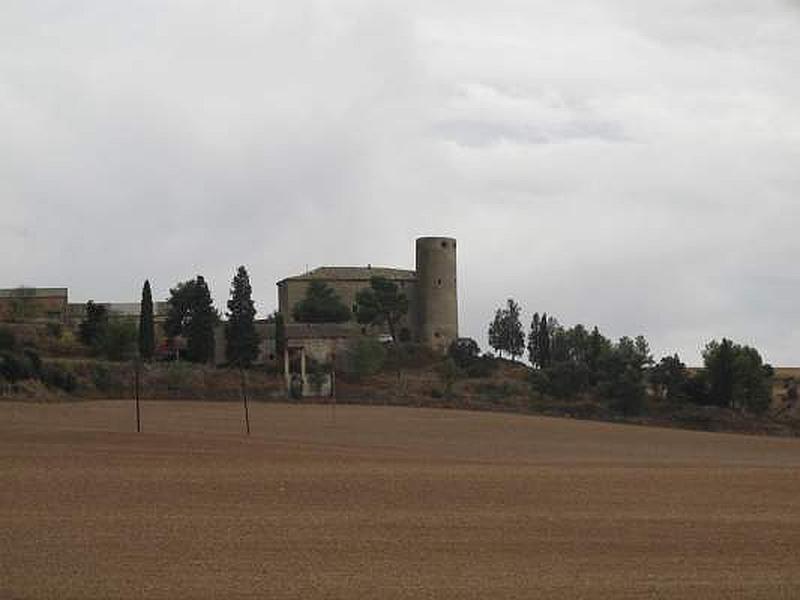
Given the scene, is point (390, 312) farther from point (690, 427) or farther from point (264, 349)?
point (690, 427)

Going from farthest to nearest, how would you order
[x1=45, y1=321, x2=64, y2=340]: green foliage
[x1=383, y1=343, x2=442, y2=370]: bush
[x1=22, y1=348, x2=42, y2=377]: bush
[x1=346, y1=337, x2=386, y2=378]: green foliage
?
[x1=383, y1=343, x2=442, y2=370]: bush < [x1=45, y1=321, x2=64, y2=340]: green foliage < [x1=346, y1=337, x2=386, y2=378]: green foliage < [x1=22, y1=348, x2=42, y2=377]: bush

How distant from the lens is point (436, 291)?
121 m

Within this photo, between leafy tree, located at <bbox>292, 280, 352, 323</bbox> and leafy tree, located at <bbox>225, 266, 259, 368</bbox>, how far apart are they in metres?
22.1

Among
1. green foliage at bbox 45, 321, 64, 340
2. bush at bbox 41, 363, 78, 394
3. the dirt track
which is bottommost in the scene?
the dirt track

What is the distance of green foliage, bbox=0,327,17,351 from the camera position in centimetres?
8571

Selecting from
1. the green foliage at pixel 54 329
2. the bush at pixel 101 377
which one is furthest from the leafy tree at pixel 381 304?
the bush at pixel 101 377

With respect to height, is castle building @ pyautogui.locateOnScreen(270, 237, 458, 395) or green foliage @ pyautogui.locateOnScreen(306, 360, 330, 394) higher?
castle building @ pyautogui.locateOnScreen(270, 237, 458, 395)

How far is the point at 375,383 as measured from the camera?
314 ft

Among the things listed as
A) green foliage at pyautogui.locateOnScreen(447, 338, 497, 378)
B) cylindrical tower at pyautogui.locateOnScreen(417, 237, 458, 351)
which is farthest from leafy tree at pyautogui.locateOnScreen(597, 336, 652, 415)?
cylindrical tower at pyautogui.locateOnScreen(417, 237, 458, 351)

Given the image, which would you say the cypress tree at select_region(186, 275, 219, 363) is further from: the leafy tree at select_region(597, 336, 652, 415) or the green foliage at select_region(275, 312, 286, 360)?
the leafy tree at select_region(597, 336, 652, 415)

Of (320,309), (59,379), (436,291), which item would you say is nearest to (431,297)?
(436,291)

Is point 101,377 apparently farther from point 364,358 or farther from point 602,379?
point 602,379

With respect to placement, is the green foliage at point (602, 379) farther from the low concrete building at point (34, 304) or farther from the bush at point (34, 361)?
the low concrete building at point (34, 304)

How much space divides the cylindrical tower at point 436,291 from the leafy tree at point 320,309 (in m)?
6.90
